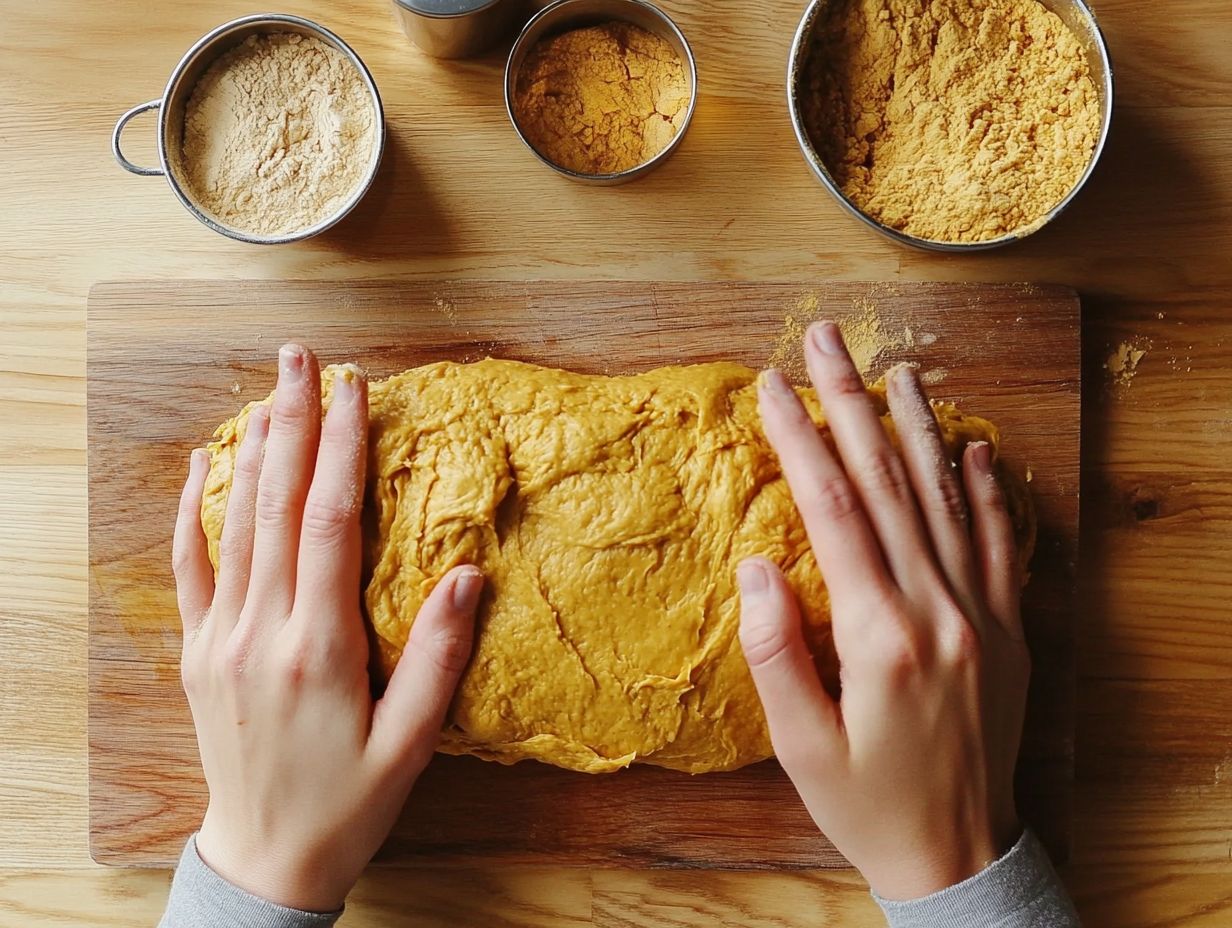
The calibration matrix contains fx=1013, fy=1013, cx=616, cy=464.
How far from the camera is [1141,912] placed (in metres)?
1.92

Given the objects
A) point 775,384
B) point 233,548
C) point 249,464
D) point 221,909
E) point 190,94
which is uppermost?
point 190,94

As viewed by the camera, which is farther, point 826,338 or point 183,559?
point 183,559

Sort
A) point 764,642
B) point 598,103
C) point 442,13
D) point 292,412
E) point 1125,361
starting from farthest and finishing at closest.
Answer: point 1125,361
point 598,103
point 442,13
point 292,412
point 764,642

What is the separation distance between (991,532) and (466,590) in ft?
2.73

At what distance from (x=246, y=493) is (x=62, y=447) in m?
0.57

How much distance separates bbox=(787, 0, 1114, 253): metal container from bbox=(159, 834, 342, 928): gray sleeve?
1.48 meters

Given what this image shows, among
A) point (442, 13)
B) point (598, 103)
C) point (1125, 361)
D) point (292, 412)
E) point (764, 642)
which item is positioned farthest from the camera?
point (1125, 361)

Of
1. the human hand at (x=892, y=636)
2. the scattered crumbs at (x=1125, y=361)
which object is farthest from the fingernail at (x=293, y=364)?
the scattered crumbs at (x=1125, y=361)

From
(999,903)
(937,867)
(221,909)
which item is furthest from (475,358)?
(999,903)

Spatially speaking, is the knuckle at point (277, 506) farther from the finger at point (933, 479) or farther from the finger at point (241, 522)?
→ the finger at point (933, 479)

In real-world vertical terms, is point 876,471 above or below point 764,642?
above

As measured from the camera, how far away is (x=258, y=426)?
63.2 inches

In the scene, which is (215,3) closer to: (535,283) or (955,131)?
(535,283)

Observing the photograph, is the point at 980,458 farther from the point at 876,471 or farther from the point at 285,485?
the point at 285,485
